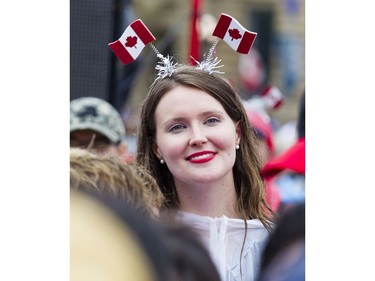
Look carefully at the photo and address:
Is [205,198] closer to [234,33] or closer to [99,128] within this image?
[234,33]

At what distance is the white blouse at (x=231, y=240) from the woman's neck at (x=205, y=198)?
0.5 inches

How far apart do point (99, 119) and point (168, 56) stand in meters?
0.62

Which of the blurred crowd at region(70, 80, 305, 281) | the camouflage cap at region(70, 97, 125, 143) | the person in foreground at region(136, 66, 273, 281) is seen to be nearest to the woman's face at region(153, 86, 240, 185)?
the person in foreground at region(136, 66, 273, 281)

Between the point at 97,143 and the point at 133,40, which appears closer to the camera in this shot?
the point at 133,40

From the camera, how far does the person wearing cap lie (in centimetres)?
179

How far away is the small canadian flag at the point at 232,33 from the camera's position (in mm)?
1405

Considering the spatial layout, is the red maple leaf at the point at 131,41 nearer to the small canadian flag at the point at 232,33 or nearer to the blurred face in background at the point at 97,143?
the small canadian flag at the point at 232,33

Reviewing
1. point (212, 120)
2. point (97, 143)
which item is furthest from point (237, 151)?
point (97, 143)

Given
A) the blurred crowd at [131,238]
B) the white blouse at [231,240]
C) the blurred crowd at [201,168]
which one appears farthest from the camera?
the white blouse at [231,240]

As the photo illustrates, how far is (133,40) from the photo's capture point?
1.37 m

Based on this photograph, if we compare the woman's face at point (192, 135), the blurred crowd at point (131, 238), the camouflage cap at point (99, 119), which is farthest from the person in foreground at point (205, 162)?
the camouflage cap at point (99, 119)
